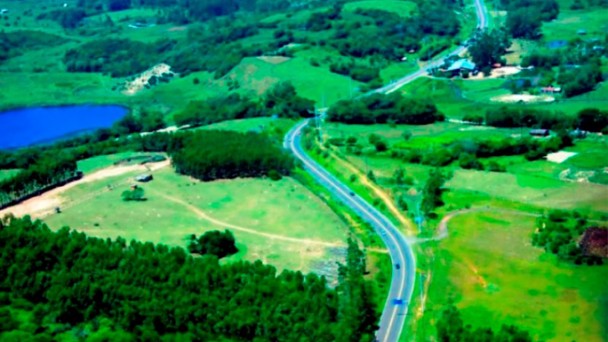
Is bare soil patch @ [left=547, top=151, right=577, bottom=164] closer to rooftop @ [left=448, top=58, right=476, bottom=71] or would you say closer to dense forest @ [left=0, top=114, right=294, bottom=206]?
dense forest @ [left=0, top=114, right=294, bottom=206]

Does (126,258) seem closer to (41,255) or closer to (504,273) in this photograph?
(41,255)

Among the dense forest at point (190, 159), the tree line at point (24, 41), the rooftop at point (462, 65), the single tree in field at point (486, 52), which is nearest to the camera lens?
the dense forest at point (190, 159)

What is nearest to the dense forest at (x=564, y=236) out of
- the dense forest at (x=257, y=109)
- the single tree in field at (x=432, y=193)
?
the single tree in field at (x=432, y=193)

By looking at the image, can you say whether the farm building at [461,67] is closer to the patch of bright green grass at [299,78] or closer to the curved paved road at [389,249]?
the patch of bright green grass at [299,78]

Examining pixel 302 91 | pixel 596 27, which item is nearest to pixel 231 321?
pixel 302 91

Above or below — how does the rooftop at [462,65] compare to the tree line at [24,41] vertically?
above

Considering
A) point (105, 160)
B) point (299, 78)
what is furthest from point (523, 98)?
point (105, 160)

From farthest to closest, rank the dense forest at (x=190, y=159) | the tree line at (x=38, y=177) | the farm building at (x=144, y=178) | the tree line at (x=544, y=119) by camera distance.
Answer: the tree line at (x=544, y=119), the farm building at (x=144, y=178), the dense forest at (x=190, y=159), the tree line at (x=38, y=177)
